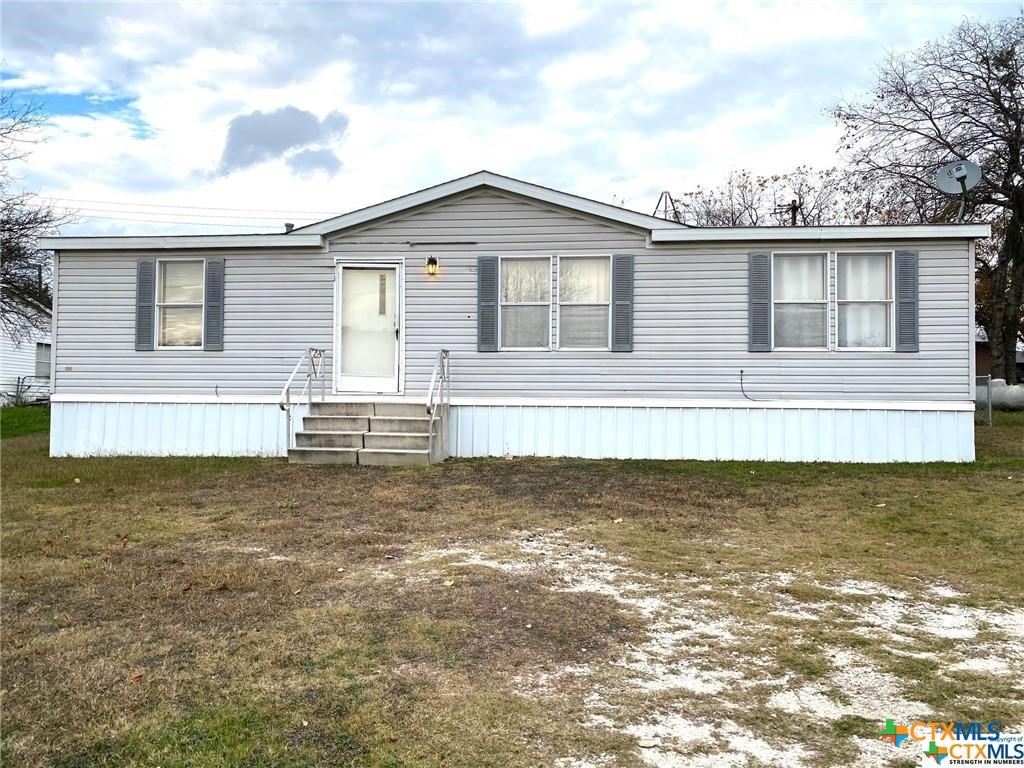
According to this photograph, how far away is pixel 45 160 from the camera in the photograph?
18.6m

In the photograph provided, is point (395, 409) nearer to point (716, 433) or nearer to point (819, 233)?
point (716, 433)

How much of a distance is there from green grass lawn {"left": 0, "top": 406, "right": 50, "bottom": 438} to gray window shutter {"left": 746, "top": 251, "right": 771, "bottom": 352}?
47.1 feet

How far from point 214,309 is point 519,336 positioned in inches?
167

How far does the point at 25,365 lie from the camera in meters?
25.8

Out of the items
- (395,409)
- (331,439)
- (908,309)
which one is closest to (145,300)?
(331,439)

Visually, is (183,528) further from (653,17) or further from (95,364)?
(653,17)

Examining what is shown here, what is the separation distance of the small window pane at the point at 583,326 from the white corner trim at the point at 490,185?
49.2 inches

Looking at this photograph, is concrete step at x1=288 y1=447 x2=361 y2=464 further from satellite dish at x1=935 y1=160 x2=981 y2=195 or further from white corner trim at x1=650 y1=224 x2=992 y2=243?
satellite dish at x1=935 y1=160 x2=981 y2=195

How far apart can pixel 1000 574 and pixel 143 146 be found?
18510mm

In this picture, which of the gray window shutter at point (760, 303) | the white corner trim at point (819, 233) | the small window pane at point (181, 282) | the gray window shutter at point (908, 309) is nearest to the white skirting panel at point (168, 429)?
the small window pane at point (181, 282)

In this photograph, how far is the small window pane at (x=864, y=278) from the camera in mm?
9656

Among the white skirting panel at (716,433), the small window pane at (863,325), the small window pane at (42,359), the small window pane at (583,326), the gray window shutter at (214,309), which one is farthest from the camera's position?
the small window pane at (42,359)

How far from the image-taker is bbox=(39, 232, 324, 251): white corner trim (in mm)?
10180

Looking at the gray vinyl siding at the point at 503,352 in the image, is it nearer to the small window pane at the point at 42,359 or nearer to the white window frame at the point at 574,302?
the white window frame at the point at 574,302
